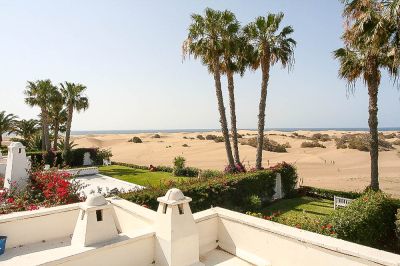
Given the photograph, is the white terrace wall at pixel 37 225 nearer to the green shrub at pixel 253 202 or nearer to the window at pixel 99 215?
the window at pixel 99 215

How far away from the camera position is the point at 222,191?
13555mm

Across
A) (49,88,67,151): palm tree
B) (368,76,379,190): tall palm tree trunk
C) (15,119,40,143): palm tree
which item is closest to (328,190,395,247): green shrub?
(368,76,379,190): tall palm tree trunk

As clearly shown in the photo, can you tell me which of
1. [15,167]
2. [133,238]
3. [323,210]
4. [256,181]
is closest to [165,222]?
[133,238]

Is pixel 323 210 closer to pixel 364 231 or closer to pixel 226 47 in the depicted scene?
pixel 364 231

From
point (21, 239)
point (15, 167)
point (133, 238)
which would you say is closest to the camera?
point (133, 238)

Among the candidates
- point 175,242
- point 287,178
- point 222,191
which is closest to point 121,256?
point 175,242

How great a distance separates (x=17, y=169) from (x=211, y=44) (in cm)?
1412

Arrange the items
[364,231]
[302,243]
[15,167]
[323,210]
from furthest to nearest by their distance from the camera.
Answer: [323,210]
[15,167]
[364,231]
[302,243]

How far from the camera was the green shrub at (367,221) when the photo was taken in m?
8.39

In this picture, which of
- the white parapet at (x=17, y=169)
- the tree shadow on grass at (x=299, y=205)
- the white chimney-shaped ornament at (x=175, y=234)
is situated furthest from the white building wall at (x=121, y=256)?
the tree shadow on grass at (x=299, y=205)

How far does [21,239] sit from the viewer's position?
6.26 meters

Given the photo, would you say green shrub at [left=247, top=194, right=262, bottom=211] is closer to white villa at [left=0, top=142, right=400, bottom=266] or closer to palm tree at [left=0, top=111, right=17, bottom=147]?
white villa at [left=0, top=142, right=400, bottom=266]

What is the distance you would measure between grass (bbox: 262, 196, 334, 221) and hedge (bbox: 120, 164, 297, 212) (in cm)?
82

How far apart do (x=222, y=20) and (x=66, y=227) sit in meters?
17.6
